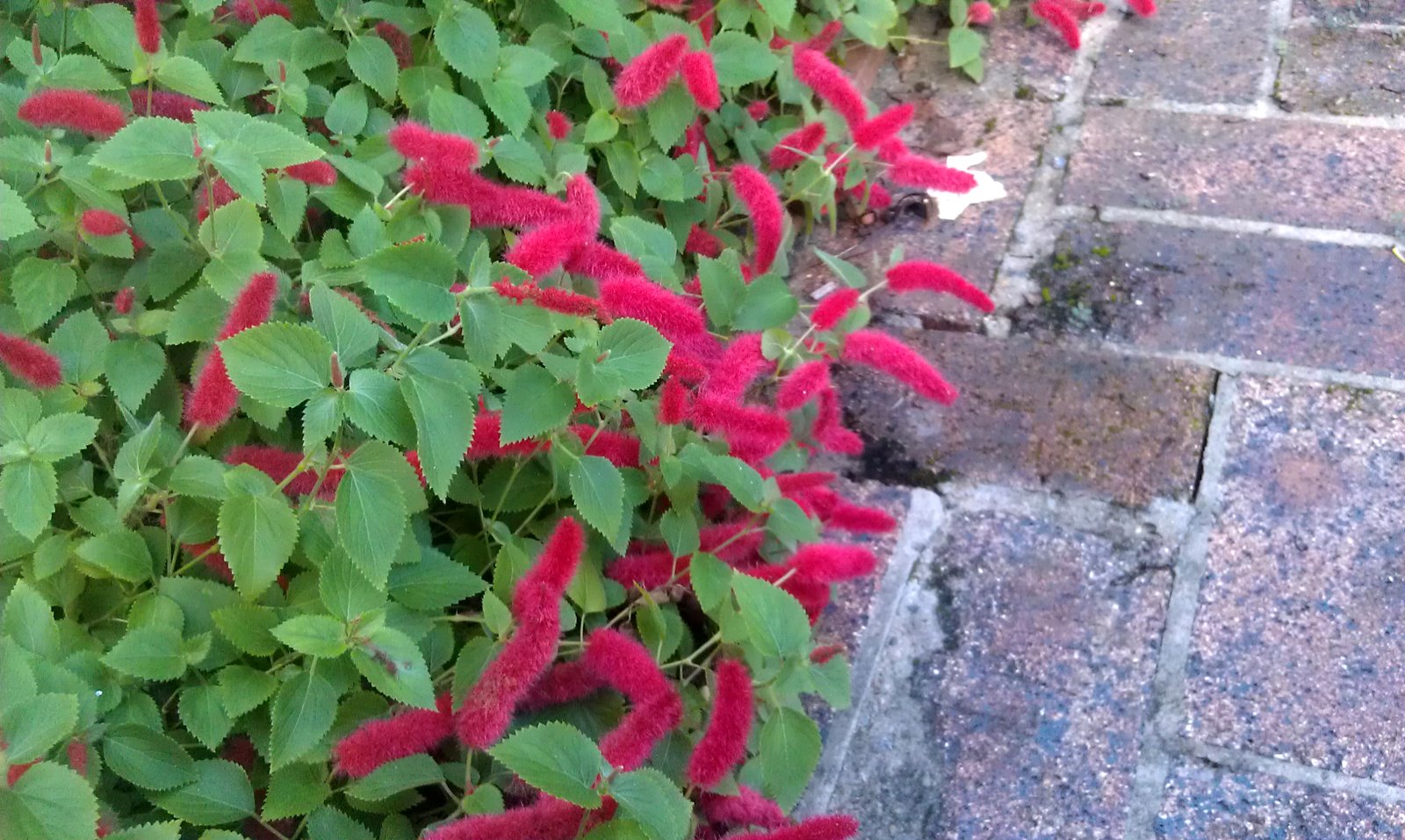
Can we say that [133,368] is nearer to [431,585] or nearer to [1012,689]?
[431,585]

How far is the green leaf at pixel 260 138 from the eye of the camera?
1.75 metres

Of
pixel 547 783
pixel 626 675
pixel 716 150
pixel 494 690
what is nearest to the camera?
pixel 547 783

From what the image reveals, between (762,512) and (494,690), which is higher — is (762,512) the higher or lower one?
the lower one

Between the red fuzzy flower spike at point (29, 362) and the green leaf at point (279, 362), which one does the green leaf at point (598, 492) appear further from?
the red fuzzy flower spike at point (29, 362)

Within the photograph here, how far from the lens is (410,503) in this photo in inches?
66.6

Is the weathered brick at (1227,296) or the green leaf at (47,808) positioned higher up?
the green leaf at (47,808)

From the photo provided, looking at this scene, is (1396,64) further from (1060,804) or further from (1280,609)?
(1060,804)

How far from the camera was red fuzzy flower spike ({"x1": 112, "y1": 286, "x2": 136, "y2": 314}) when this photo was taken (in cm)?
178

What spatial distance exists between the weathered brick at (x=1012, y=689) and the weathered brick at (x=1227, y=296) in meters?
0.54

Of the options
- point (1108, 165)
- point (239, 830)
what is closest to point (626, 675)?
point (239, 830)

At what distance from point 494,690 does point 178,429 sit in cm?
67

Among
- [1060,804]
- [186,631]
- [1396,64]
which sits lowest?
[1060,804]

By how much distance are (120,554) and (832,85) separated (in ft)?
5.59

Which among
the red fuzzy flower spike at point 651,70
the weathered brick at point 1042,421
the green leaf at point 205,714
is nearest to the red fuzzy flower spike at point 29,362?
the green leaf at point 205,714
